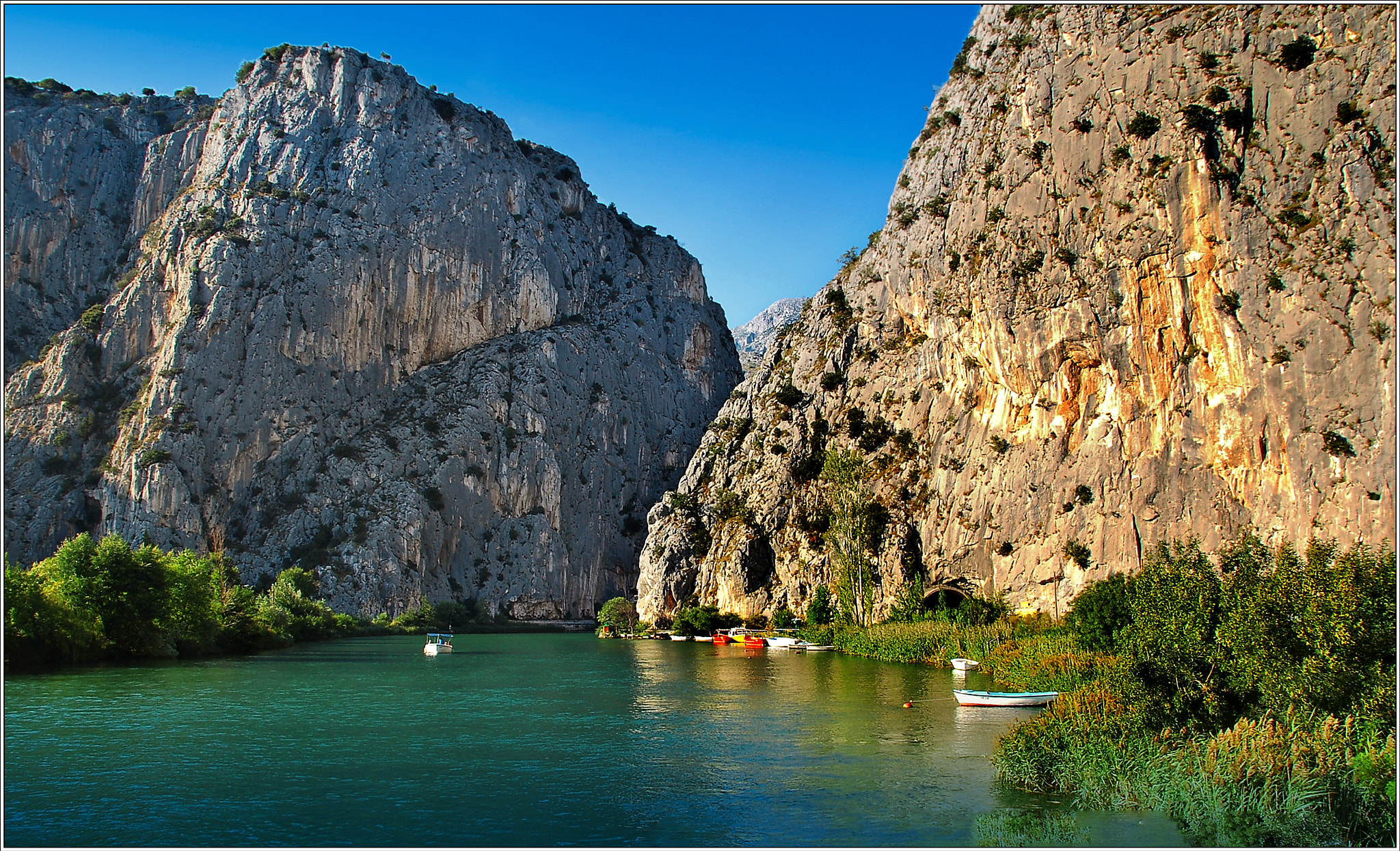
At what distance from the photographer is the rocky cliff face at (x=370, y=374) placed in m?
104

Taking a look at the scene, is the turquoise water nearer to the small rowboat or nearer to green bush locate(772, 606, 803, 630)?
the small rowboat

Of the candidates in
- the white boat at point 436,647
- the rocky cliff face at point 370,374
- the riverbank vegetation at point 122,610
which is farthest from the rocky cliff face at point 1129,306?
the rocky cliff face at point 370,374

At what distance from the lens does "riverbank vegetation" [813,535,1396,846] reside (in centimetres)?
1536

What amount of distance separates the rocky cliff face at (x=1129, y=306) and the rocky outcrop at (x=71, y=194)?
96946mm

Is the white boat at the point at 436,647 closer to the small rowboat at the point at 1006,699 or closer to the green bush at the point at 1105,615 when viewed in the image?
the small rowboat at the point at 1006,699

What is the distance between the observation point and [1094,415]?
56344 millimetres

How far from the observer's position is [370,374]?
119 m

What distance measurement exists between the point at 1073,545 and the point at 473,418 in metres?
82.8

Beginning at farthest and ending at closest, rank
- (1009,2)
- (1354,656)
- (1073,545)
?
1. (1009,2)
2. (1073,545)
3. (1354,656)

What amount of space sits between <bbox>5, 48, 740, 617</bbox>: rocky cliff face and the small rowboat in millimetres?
85390

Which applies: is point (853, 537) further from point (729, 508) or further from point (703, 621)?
point (729, 508)

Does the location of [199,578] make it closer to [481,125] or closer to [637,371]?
[637,371]

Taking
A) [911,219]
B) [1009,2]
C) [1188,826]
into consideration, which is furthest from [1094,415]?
[1188,826]

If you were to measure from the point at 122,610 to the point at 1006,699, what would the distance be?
4448 cm
